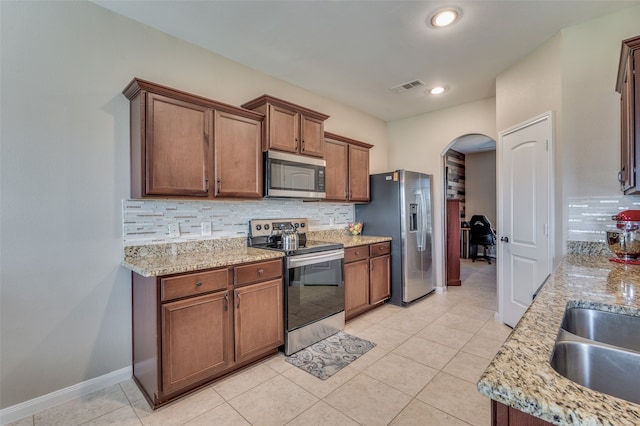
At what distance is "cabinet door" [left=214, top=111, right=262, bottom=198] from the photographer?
2.39 metres

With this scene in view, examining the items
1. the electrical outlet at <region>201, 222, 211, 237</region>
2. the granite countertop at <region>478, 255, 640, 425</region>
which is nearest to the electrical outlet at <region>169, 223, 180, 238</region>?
the electrical outlet at <region>201, 222, 211, 237</region>

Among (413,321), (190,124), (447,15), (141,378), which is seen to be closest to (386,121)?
(447,15)

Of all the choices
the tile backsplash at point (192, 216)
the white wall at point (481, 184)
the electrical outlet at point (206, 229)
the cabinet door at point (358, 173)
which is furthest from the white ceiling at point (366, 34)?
the white wall at point (481, 184)

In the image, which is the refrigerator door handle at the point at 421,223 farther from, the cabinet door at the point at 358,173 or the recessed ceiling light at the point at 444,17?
the recessed ceiling light at the point at 444,17

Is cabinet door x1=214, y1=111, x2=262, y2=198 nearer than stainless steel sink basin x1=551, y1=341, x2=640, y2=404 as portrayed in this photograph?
No

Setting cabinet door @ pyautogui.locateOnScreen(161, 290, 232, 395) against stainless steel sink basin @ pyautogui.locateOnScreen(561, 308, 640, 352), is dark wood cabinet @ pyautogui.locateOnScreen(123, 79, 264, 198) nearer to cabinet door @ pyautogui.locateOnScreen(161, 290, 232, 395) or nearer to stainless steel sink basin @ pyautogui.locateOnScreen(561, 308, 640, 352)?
cabinet door @ pyautogui.locateOnScreen(161, 290, 232, 395)

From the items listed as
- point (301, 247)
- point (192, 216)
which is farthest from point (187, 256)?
point (301, 247)

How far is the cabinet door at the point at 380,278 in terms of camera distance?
11.6ft

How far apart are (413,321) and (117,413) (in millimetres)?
2725

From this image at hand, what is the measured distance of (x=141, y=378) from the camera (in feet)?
6.73

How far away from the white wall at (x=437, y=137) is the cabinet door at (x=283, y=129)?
2347mm

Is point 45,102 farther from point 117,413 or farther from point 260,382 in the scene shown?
point 260,382

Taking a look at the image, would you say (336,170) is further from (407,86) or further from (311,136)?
(407,86)

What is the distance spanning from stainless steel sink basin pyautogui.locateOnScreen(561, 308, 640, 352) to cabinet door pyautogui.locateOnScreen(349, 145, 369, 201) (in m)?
2.77
